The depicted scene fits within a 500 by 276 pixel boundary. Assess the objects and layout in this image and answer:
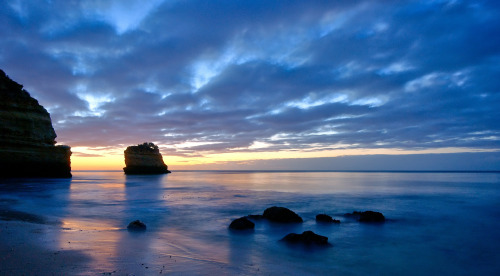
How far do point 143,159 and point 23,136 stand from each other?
44.1 metres

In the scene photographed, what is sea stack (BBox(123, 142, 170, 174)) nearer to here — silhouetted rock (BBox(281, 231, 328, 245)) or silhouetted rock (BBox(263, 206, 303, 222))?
silhouetted rock (BBox(263, 206, 303, 222))

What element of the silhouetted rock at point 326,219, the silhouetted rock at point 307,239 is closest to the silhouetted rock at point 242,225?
the silhouetted rock at point 307,239

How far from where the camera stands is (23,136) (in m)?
32.9

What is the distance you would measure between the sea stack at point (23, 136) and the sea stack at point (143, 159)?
112 ft

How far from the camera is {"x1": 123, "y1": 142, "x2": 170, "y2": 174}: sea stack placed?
73250mm

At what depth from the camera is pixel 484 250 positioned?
9211mm

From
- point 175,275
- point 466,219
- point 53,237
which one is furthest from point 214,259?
point 466,219

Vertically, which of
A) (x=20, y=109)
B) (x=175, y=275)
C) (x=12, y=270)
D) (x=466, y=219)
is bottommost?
(x=466, y=219)

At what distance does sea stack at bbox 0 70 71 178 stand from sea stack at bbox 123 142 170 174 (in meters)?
34.3

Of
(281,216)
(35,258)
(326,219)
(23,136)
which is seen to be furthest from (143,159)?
(35,258)

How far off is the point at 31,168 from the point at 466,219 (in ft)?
155

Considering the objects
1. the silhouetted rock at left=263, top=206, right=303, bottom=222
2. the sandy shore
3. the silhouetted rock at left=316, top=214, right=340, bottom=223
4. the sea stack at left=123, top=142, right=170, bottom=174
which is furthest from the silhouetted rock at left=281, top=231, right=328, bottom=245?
the sea stack at left=123, top=142, right=170, bottom=174

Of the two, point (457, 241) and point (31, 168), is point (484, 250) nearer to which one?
point (457, 241)

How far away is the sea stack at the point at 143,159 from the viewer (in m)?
73.2
